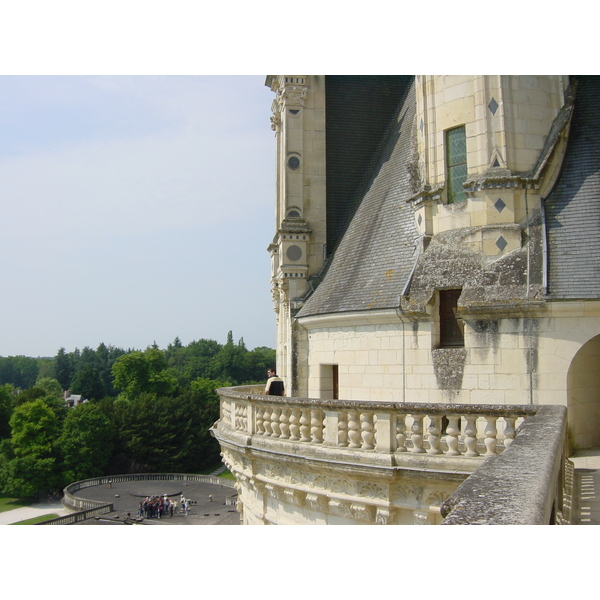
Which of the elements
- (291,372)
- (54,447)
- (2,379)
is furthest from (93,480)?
(2,379)

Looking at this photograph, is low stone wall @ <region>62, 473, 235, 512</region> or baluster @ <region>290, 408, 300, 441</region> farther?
low stone wall @ <region>62, 473, 235, 512</region>

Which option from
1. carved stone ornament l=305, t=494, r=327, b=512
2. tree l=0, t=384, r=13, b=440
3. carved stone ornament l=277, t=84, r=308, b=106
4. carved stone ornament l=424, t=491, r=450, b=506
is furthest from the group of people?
tree l=0, t=384, r=13, b=440

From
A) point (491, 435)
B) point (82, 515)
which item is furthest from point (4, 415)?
point (491, 435)

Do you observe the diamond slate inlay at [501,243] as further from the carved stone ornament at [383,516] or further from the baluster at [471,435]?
the carved stone ornament at [383,516]

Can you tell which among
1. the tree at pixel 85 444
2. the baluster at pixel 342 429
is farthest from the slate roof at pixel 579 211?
the tree at pixel 85 444

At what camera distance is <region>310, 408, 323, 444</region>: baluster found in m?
8.06

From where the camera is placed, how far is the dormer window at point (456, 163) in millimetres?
11312

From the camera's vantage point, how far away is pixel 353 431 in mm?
7590

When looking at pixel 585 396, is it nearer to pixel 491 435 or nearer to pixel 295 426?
pixel 491 435

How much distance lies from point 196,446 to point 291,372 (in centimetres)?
4101

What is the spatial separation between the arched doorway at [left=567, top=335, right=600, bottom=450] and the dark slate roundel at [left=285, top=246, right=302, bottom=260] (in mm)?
7220

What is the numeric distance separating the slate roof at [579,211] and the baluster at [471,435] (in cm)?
378

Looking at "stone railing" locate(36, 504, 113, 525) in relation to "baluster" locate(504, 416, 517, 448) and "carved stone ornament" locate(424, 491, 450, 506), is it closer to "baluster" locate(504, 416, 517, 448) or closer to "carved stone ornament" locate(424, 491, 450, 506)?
"carved stone ornament" locate(424, 491, 450, 506)

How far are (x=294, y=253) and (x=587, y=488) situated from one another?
385 inches
